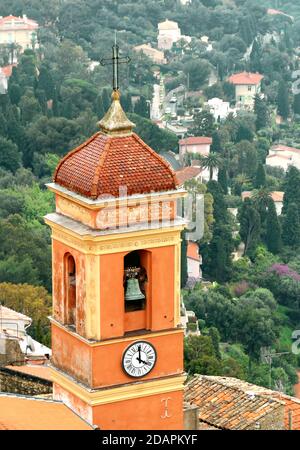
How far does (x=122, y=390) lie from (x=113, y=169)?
2800 millimetres

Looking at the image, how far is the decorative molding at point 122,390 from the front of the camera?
24.6 metres

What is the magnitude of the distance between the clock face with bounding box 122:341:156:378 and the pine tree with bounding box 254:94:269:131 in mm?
73325

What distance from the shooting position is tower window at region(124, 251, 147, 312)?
24.8 metres

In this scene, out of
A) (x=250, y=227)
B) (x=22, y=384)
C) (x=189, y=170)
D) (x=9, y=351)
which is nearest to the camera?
(x=22, y=384)

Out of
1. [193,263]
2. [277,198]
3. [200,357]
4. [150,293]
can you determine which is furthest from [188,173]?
[150,293]

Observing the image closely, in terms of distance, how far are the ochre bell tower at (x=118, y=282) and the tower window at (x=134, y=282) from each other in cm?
1

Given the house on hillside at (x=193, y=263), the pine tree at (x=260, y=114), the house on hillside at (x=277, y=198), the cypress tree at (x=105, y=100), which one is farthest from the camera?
the pine tree at (x=260, y=114)

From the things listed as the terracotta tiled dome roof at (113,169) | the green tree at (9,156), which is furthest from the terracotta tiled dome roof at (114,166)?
the green tree at (9,156)

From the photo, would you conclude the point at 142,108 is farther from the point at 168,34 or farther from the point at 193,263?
the point at 168,34

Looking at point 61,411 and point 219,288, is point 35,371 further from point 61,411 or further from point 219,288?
point 219,288

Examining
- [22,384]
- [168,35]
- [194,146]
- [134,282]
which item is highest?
[134,282]

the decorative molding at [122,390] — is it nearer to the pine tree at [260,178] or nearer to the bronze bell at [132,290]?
the bronze bell at [132,290]

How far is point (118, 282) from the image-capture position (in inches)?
966

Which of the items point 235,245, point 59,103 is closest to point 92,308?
point 235,245
